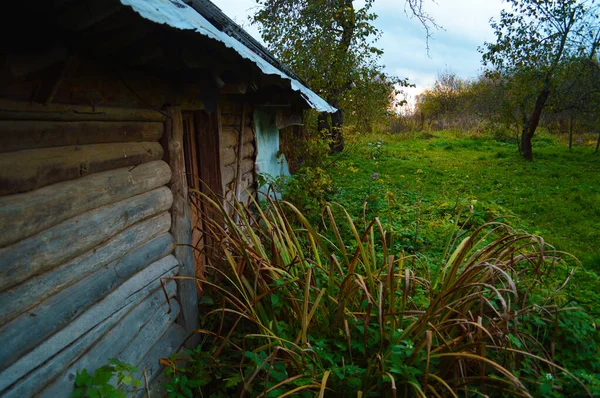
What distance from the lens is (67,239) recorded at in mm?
1683

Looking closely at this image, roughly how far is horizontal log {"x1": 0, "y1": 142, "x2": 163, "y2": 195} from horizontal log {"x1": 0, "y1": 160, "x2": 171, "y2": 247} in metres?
0.03

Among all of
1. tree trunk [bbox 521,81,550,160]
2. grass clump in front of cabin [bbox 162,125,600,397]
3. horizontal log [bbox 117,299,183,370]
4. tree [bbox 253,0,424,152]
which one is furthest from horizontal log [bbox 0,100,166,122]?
tree trunk [bbox 521,81,550,160]

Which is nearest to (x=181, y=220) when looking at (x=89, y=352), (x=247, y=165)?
(x=89, y=352)

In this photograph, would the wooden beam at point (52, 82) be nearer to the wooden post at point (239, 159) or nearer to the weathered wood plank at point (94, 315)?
the weathered wood plank at point (94, 315)

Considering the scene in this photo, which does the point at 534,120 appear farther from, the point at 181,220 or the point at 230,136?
the point at 181,220

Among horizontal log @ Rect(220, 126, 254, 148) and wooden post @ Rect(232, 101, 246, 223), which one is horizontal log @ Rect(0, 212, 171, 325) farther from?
wooden post @ Rect(232, 101, 246, 223)

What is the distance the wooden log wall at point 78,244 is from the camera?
144cm

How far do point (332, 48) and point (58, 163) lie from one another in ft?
31.9

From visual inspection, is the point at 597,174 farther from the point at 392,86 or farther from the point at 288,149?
the point at 288,149

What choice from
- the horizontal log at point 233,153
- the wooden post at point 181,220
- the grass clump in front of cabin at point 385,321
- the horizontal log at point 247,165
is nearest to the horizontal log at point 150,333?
the wooden post at point 181,220

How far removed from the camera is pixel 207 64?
1905 millimetres

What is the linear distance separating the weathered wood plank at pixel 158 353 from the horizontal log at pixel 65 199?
1.00 meters

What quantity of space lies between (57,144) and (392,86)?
10.7 m

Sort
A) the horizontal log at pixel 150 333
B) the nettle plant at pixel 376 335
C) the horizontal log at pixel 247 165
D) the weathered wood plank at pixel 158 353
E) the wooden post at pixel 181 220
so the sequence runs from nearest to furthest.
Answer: the nettle plant at pixel 376 335, the horizontal log at pixel 150 333, the weathered wood plank at pixel 158 353, the wooden post at pixel 181 220, the horizontal log at pixel 247 165
